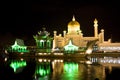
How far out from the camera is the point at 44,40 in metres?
42.1

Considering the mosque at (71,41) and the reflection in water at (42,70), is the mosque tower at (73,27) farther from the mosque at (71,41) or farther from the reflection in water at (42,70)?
the reflection in water at (42,70)

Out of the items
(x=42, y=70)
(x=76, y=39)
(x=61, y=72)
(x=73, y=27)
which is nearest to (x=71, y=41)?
(x=76, y=39)

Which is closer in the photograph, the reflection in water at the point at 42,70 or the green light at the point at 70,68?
the reflection in water at the point at 42,70

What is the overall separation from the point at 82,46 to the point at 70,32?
2.72 m

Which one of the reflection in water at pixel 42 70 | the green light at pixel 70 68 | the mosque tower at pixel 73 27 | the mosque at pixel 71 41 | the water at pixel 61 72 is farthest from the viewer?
the mosque tower at pixel 73 27

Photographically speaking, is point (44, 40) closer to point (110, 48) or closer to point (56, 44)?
point (56, 44)

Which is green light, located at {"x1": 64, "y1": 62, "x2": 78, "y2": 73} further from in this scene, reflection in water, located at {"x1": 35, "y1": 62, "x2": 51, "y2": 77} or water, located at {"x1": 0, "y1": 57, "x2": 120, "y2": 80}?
reflection in water, located at {"x1": 35, "y1": 62, "x2": 51, "y2": 77}

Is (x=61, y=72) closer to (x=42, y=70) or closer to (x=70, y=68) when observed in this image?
(x=42, y=70)

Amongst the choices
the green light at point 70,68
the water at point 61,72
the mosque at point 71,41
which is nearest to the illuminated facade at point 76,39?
the mosque at point 71,41

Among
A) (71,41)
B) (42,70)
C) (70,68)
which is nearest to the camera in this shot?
(42,70)

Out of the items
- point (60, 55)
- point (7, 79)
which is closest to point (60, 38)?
point (60, 55)

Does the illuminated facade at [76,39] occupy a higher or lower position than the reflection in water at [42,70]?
higher

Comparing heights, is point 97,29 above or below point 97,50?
above

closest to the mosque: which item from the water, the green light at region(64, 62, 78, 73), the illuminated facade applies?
the illuminated facade
